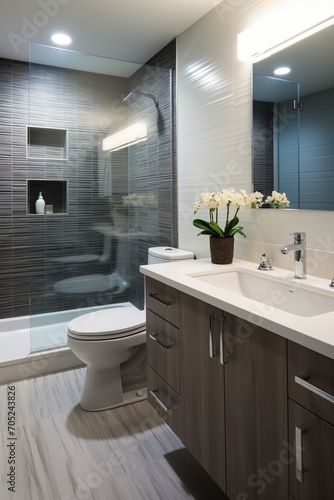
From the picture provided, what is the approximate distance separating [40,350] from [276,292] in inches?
72.1

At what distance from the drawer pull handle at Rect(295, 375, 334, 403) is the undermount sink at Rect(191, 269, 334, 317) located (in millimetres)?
428

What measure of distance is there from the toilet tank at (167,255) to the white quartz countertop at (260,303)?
0.37 m

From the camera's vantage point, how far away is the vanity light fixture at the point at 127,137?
2777 mm

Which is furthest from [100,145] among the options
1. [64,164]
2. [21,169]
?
[21,169]

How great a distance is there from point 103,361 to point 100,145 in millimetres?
1602

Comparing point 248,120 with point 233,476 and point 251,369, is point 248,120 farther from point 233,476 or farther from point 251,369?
point 233,476

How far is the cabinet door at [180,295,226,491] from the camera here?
1228mm

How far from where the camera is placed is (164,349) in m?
1.60

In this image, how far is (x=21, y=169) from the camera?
3154 mm

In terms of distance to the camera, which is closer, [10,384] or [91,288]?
[10,384]

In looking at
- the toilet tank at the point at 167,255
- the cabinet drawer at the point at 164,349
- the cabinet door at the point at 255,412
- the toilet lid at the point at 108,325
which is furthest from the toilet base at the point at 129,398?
the cabinet door at the point at 255,412

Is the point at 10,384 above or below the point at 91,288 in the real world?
below

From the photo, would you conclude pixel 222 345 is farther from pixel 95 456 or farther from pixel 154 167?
pixel 154 167

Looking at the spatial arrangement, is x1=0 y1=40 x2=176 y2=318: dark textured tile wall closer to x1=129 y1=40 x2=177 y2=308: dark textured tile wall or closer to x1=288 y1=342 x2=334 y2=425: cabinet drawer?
x1=129 y1=40 x2=177 y2=308: dark textured tile wall
